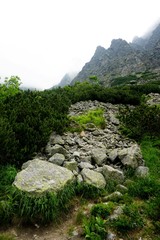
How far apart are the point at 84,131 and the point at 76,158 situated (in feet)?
10.3

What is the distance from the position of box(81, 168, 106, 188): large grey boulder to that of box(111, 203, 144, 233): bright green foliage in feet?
5.63

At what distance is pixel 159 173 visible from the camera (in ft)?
31.4

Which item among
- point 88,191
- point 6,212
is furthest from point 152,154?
point 6,212

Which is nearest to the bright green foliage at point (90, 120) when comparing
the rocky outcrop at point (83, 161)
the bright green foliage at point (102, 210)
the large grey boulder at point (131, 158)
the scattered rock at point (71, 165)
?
the rocky outcrop at point (83, 161)

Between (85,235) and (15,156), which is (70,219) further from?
(15,156)

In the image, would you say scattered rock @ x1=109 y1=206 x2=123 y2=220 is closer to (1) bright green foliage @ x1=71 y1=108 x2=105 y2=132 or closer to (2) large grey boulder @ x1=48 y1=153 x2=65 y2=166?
(2) large grey boulder @ x1=48 y1=153 x2=65 y2=166

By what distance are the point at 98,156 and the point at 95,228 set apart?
13.7 ft

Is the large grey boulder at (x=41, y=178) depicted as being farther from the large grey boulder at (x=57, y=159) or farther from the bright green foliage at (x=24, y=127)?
the bright green foliage at (x=24, y=127)

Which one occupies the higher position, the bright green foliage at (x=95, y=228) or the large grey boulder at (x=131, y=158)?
the large grey boulder at (x=131, y=158)

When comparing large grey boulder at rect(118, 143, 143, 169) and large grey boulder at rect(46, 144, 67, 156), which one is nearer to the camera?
large grey boulder at rect(118, 143, 143, 169)

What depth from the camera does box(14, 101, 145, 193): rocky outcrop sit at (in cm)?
779

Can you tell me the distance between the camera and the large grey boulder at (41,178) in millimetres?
7313

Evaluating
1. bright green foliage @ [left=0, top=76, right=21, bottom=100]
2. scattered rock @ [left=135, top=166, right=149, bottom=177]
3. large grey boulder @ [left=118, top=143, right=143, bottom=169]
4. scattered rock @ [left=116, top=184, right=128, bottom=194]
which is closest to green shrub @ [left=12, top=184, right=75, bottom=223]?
scattered rock @ [left=116, top=184, right=128, bottom=194]

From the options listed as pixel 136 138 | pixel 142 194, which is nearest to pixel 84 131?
pixel 136 138
